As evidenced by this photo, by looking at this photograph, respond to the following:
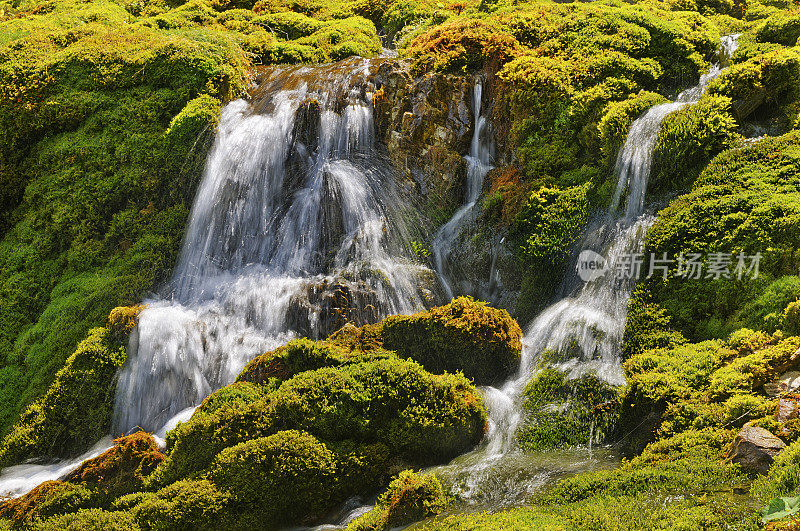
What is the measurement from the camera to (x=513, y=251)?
37.7ft

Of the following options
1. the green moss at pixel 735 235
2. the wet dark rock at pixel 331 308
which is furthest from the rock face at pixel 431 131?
the green moss at pixel 735 235

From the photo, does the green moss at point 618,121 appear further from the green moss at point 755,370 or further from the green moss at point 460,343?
the green moss at point 755,370

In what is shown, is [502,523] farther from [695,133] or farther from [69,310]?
[69,310]

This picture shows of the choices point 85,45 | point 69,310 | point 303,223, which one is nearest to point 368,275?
point 303,223

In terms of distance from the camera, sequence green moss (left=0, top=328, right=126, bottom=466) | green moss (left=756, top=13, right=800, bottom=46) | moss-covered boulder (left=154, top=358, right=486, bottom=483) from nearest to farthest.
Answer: moss-covered boulder (left=154, top=358, right=486, bottom=483), green moss (left=0, top=328, right=126, bottom=466), green moss (left=756, top=13, right=800, bottom=46)

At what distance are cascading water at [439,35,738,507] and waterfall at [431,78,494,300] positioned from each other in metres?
2.48

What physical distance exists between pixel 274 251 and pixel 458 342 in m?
4.84

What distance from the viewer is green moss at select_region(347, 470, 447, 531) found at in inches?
259

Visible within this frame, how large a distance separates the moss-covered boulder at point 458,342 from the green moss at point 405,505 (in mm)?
2827

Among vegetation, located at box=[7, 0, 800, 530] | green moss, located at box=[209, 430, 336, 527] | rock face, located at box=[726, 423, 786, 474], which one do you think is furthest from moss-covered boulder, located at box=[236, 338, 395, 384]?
rock face, located at box=[726, 423, 786, 474]

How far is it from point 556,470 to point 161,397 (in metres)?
6.67

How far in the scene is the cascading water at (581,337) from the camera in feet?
23.8

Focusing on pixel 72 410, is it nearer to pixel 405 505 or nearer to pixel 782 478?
pixel 405 505

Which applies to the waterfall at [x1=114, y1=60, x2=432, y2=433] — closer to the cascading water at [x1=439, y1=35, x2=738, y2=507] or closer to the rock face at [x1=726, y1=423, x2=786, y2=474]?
the cascading water at [x1=439, y1=35, x2=738, y2=507]
